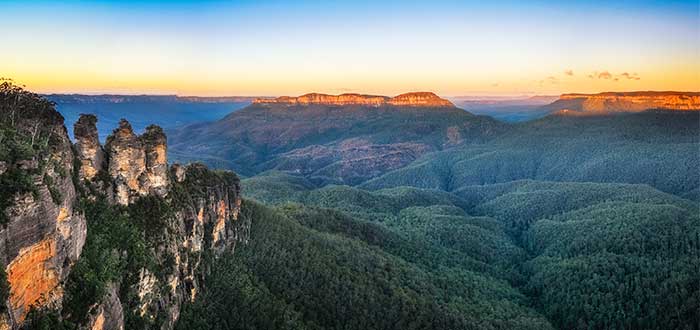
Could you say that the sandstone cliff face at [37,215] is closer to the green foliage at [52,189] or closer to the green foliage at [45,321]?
the green foliage at [52,189]

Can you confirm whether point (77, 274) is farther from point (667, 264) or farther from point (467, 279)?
point (667, 264)

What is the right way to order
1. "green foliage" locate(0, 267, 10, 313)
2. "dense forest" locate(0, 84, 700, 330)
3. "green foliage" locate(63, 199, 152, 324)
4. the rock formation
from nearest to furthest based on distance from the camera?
"green foliage" locate(0, 267, 10, 313) < "green foliage" locate(63, 199, 152, 324) < "dense forest" locate(0, 84, 700, 330) < the rock formation

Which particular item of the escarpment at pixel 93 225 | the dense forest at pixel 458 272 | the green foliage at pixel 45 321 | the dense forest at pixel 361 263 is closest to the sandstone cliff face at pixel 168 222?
the escarpment at pixel 93 225

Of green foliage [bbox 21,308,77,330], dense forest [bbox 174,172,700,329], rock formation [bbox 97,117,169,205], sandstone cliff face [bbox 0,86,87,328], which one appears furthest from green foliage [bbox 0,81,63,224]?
dense forest [bbox 174,172,700,329]

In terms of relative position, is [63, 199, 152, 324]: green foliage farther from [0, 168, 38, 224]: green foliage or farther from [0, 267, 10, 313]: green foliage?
[0, 168, 38, 224]: green foliage

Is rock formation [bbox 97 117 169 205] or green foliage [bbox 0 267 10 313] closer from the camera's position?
green foliage [bbox 0 267 10 313]

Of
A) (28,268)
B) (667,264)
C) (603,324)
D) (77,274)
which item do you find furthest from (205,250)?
(667,264)
